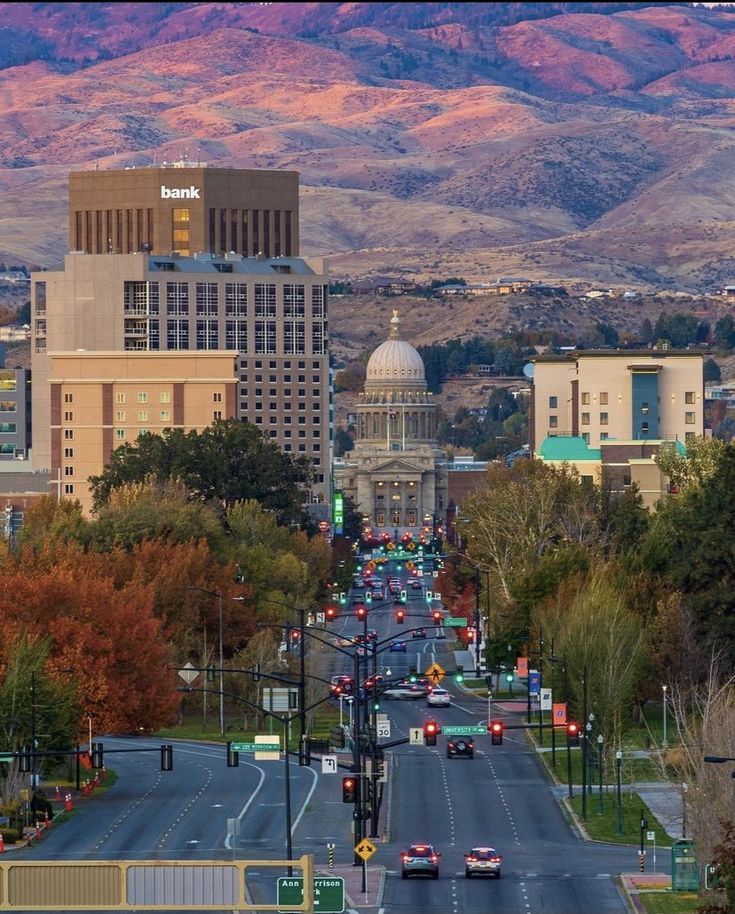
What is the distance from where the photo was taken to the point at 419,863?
319ft

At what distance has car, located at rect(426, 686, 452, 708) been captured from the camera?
16138 cm

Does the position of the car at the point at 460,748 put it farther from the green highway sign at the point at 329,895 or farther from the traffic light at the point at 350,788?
the green highway sign at the point at 329,895

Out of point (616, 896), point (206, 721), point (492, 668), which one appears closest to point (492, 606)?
point (492, 668)

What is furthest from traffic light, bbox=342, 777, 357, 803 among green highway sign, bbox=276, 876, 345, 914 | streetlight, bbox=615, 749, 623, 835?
green highway sign, bbox=276, 876, 345, 914

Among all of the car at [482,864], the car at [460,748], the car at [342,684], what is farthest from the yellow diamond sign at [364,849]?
the car at [460,748]

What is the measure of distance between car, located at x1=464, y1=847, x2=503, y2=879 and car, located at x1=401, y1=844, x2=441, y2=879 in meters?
1.14

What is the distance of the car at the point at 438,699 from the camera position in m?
161

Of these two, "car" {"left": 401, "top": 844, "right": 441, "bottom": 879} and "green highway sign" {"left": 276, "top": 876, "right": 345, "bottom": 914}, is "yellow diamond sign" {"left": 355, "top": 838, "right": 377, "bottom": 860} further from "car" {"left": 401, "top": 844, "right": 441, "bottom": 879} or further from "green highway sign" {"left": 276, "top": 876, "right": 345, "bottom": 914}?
"green highway sign" {"left": 276, "top": 876, "right": 345, "bottom": 914}

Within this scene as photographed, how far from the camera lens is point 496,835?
108 metres

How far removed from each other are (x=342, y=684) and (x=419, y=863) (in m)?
48.6

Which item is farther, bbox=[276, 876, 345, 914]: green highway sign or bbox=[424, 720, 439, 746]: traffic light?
bbox=[424, 720, 439, 746]: traffic light

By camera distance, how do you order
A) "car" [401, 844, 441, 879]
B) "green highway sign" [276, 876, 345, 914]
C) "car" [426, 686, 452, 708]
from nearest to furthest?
"green highway sign" [276, 876, 345, 914]
"car" [401, 844, 441, 879]
"car" [426, 686, 452, 708]

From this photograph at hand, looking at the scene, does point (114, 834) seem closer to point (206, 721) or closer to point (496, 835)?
point (496, 835)

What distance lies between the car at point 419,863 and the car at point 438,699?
207 ft
